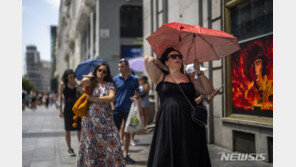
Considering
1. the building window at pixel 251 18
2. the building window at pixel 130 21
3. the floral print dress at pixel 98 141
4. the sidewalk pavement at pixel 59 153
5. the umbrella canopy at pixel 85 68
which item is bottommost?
the sidewalk pavement at pixel 59 153

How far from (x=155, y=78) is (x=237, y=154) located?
3930 millimetres

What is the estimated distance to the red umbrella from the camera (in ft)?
12.3

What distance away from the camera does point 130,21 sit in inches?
966

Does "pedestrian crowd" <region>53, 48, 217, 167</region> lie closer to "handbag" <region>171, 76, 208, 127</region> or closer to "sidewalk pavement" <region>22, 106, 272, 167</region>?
"handbag" <region>171, 76, 208, 127</region>

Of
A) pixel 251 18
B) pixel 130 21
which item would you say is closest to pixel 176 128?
pixel 251 18

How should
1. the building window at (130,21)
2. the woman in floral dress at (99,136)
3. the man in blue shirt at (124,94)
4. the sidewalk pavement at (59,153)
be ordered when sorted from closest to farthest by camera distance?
the woman in floral dress at (99,136) < the sidewalk pavement at (59,153) < the man in blue shirt at (124,94) < the building window at (130,21)

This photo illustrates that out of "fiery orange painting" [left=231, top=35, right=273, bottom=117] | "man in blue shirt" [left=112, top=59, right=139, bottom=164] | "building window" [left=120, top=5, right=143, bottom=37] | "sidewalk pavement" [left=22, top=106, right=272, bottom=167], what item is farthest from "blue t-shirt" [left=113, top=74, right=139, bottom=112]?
"building window" [left=120, top=5, right=143, bottom=37]

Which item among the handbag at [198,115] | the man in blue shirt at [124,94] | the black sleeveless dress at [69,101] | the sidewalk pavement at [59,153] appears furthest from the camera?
the black sleeveless dress at [69,101]

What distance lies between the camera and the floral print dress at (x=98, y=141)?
4.97 meters

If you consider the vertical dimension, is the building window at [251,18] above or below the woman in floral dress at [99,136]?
above

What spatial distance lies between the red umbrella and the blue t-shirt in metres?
2.63

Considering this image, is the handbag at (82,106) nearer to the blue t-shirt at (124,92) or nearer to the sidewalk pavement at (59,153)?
the sidewalk pavement at (59,153)

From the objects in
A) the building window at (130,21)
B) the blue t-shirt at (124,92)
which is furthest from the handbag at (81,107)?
the building window at (130,21)

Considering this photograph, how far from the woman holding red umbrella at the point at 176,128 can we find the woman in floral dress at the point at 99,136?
4.84ft
